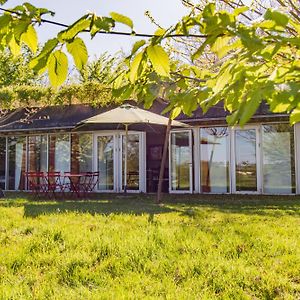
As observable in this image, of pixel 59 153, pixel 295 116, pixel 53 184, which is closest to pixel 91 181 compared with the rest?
pixel 53 184

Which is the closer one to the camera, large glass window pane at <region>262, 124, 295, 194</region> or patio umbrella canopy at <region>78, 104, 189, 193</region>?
patio umbrella canopy at <region>78, 104, 189, 193</region>

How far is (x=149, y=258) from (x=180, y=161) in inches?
377

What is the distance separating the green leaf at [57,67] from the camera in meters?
1.30

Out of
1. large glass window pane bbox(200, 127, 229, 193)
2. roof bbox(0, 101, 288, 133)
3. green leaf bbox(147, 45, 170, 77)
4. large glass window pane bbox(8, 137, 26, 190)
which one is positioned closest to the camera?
green leaf bbox(147, 45, 170, 77)

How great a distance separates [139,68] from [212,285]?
286 cm

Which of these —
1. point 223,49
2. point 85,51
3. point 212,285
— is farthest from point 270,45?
point 212,285

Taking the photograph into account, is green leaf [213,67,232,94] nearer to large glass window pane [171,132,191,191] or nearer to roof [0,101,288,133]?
large glass window pane [171,132,191,191]

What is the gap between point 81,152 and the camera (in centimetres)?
1536

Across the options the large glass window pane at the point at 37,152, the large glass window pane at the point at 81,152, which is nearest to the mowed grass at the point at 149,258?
the large glass window pane at the point at 81,152

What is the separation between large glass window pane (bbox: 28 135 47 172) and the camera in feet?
52.3

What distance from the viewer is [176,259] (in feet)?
14.4

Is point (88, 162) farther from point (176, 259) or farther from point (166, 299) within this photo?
point (166, 299)

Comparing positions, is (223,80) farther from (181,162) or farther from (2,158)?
(2,158)

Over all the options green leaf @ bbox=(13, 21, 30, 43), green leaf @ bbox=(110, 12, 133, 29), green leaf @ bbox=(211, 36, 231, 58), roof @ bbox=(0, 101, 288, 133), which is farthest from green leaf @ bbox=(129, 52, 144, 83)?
roof @ bbox=(0, 101, 288, 133)
